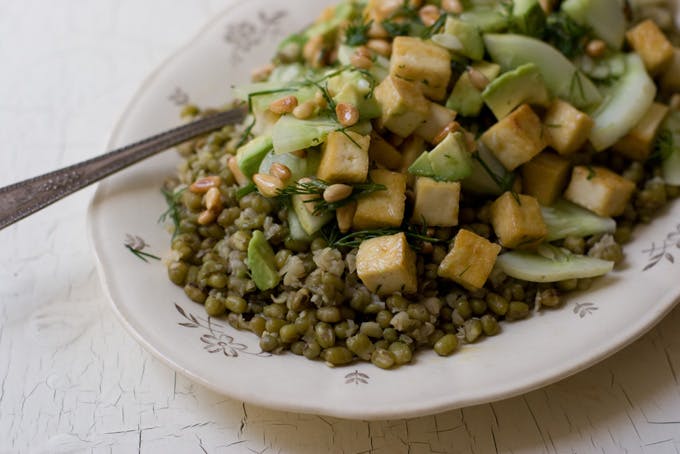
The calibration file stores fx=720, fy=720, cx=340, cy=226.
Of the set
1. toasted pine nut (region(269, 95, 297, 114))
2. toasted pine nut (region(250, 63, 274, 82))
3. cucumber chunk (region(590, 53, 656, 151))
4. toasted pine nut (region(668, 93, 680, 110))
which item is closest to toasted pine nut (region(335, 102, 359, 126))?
toasted pine nut (region(269, 95, 297, 114))

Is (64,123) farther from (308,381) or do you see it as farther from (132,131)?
(308,381)

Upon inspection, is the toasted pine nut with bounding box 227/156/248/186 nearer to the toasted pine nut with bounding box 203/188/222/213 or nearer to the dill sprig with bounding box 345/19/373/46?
the toasted pine nut with bounding box 203/188/222/213

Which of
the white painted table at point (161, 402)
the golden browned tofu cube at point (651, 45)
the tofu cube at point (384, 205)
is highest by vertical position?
the golden browned tofu cube at point (651, 45)

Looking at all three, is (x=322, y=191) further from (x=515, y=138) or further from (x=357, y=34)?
(x=357, y=34)

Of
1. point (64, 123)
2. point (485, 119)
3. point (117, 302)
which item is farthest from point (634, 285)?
point (64, 123)

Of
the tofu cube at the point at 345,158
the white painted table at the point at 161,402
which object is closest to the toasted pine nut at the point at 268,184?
the tofu cube at the point at 345,158

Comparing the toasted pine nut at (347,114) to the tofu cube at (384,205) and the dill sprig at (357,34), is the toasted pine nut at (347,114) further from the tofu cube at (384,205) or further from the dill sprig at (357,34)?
the dill sprig at (357,34)
